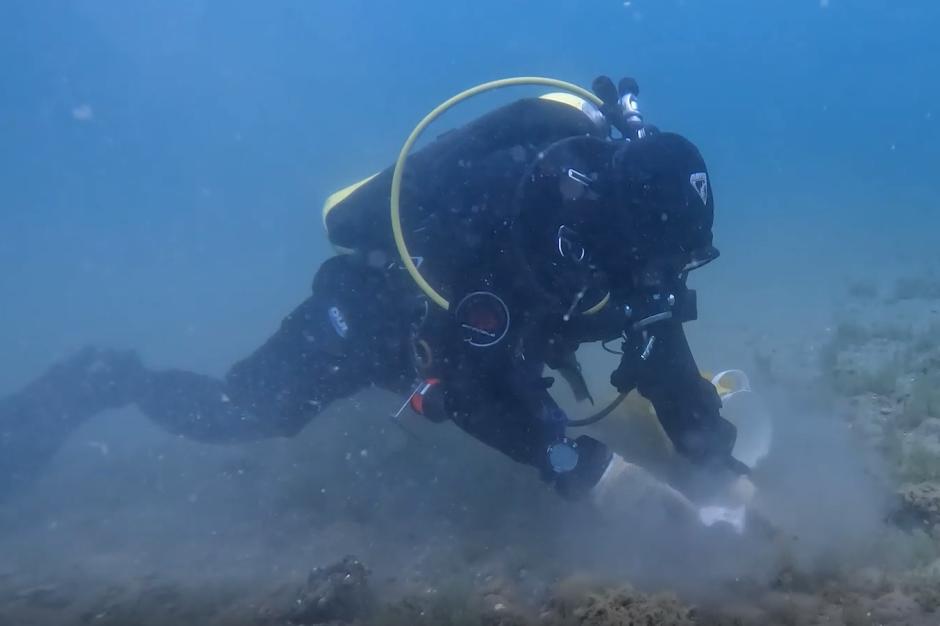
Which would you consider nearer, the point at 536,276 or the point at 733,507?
the point at 536,276

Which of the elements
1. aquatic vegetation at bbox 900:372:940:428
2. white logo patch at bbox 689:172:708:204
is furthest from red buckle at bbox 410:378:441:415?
aquatic vegetation at bbox 900:372:940:428

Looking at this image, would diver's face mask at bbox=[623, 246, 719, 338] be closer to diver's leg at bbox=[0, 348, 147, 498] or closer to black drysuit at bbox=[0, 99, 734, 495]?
black drysuit at bbox=[0, 99, 734, 495]

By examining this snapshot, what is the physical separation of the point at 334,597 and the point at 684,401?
2.27 metres

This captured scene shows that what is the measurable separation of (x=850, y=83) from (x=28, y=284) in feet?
417

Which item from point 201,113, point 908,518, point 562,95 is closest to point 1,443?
point 562,95

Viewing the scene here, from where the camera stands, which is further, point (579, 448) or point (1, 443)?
point (1, 443)

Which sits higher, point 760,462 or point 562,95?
point 562,95

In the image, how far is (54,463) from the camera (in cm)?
837

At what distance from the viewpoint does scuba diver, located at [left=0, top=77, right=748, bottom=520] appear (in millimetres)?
3266

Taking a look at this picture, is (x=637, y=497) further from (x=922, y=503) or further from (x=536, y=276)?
(x=922, y=503)

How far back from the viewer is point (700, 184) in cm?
323

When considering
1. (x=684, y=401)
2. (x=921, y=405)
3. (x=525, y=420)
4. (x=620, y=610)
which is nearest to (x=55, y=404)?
(x=525, y=420)

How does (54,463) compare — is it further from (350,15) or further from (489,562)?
(350,15)

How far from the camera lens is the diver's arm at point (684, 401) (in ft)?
11.5
